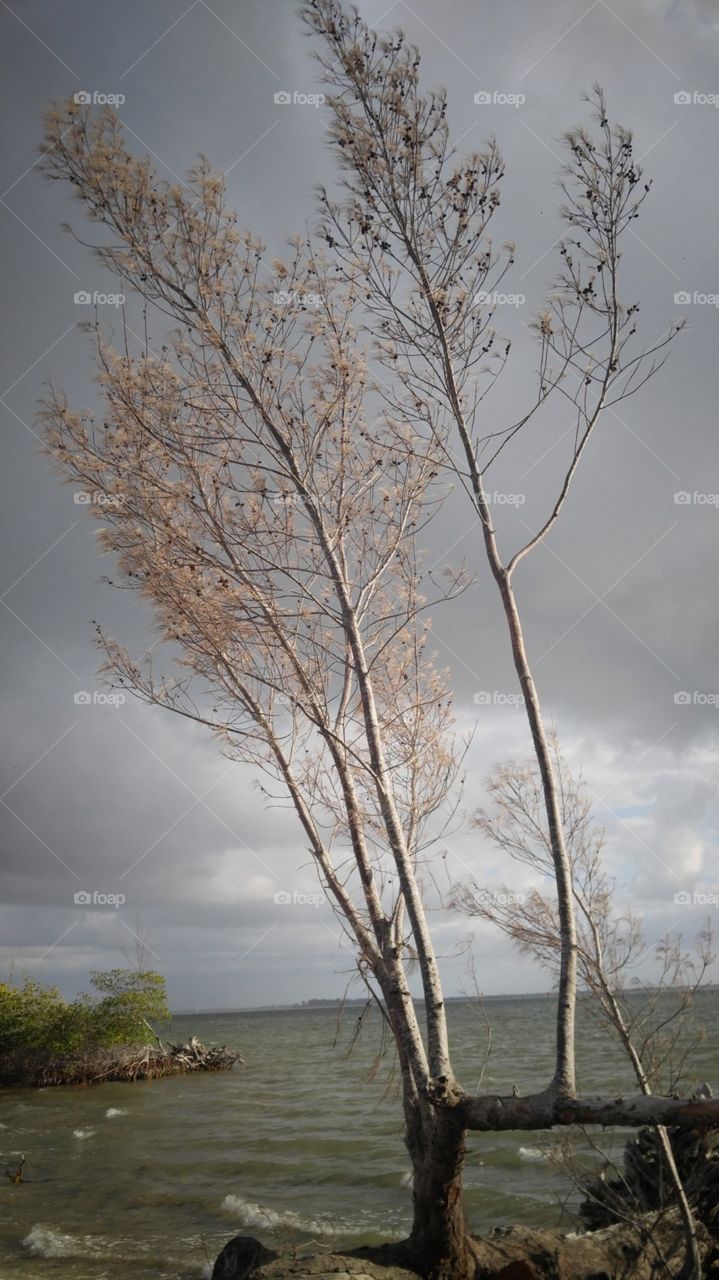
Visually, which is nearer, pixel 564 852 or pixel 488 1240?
pixel 564 852

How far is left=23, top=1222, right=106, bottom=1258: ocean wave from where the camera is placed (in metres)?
8.87

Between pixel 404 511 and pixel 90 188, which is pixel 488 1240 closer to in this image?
pixel 404 511

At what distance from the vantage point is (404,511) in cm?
739

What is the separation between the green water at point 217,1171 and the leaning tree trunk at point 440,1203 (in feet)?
1.76

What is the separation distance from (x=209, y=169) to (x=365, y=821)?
517cm

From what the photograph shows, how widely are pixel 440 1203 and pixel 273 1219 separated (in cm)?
588

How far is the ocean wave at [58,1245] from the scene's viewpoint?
29.1 ft

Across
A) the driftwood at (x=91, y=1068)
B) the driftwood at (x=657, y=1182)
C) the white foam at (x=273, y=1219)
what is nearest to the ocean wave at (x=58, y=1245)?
the white foam at (x=273, y=1219)

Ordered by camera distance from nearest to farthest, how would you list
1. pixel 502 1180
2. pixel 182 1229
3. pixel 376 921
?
1. pixel 376 921
2. pixel 182 1229
3. pixel 502 1180

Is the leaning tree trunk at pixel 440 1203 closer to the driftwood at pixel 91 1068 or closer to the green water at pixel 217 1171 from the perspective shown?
the green water at pixel 217 1171

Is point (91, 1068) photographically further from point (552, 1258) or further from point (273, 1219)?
point (552, 1258)

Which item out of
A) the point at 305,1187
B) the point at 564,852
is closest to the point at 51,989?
the point at 305,1187

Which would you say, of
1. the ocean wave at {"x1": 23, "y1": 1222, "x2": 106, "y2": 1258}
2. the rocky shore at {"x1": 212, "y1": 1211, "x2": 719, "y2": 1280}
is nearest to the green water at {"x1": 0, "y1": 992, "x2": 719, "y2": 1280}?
the ocean wave at {"x1": 23, "y1": 1222, "x2": 106, "y2": 1258}

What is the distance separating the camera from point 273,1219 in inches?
410
